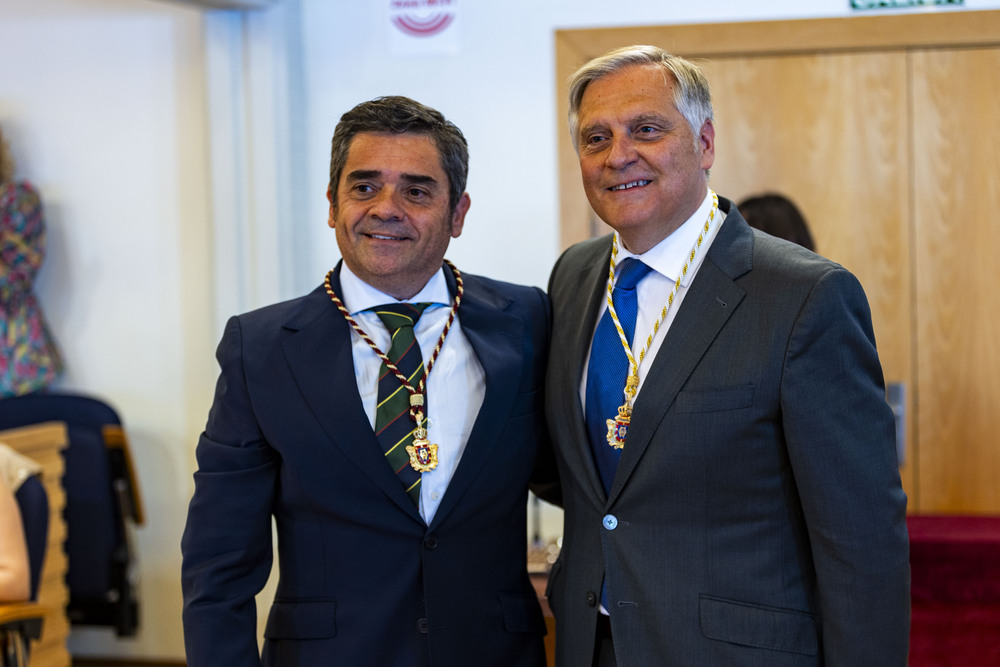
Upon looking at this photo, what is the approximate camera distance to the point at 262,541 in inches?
65.0

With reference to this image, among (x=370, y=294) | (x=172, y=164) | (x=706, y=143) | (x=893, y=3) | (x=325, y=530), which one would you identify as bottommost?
(x=325, y=530)

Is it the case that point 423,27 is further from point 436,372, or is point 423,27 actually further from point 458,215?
point 436,372

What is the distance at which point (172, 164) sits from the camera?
4.02m

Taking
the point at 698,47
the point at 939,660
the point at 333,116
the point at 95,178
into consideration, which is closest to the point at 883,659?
the point at 939,660

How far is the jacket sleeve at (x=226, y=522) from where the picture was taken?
1.58 metres

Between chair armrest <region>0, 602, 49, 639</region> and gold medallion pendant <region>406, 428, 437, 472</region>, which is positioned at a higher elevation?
gold medallion pendant <region>406, 428, 437, 472</region>

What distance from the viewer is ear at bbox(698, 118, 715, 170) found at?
5.35 ft

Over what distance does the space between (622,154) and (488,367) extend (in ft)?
1.41

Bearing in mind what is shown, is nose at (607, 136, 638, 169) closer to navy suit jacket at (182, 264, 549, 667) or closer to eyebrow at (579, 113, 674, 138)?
eyebrow at (579, 113, 674, 138)

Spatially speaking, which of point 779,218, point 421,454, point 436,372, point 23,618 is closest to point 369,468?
point 421,454

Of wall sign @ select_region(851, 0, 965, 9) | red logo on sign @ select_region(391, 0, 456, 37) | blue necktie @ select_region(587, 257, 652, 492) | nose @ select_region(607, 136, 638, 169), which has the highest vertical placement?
red logo on sign @ select_region(391, 0, 456, 37)

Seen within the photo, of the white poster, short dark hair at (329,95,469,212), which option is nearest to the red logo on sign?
the white poster

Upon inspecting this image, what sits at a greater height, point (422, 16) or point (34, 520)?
point (422, 16)

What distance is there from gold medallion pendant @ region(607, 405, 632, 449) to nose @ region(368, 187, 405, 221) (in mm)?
497
